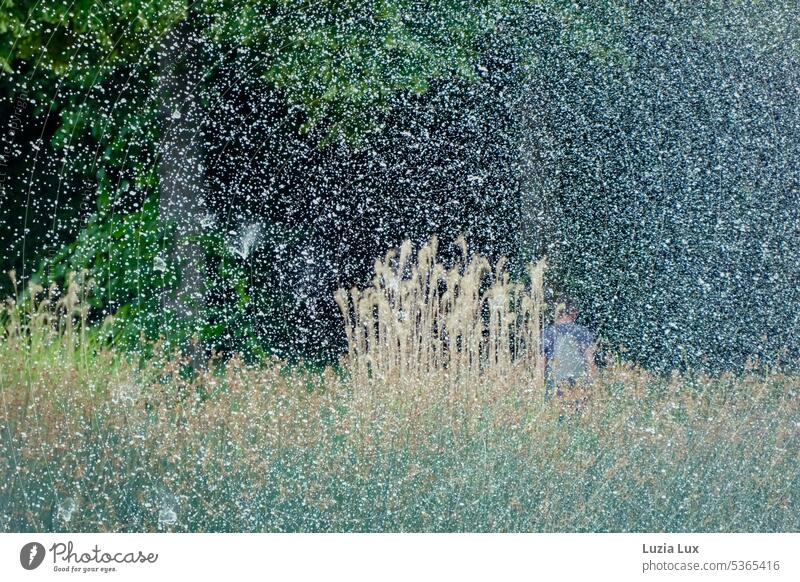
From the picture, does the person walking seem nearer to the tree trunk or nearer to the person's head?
the person's head

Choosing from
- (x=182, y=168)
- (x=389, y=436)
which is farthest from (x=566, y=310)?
(x=182, y=168)

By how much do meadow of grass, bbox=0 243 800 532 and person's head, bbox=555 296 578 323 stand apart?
0.23 ft

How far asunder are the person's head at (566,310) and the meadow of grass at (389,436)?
0.23 ft

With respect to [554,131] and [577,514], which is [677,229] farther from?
[577,514]

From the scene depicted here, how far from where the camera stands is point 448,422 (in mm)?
3012

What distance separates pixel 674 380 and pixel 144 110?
2355 millimetres
